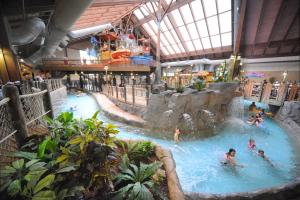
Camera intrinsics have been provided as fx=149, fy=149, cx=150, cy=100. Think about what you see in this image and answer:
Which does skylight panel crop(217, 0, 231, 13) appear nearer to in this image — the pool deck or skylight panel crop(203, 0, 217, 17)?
skylight panel crop(203, 0, 217, 17)

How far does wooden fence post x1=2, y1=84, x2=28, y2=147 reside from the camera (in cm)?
271

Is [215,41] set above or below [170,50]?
above

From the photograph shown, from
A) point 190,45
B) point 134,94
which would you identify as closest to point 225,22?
point 190,45

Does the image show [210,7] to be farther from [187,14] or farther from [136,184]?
[136,184]

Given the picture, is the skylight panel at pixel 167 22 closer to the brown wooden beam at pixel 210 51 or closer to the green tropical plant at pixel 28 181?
the brown wooden beam at pixel 210 51

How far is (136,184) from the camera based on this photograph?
7.54 ft

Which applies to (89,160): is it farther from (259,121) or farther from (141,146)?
(259,121)

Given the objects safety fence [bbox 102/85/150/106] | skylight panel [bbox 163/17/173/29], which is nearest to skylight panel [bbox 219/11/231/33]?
skylight panel [bbox 163/17/173/29]

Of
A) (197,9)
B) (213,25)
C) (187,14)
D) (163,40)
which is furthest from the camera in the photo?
(163,40)

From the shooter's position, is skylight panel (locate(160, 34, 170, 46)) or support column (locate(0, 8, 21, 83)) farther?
skylight panel (locate(160, 34, 170, 46))

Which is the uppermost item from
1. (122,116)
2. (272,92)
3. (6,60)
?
(6,60)

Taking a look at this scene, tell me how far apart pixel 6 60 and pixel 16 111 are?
6500 mm

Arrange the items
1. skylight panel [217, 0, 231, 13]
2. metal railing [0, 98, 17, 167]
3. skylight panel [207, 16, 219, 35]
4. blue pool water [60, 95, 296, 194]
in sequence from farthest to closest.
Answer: skylight panel [207, 16, 219, 35], skylight panel [217, 0, 231, 13], blue pool water [60, 95, 296, 194], metal railing [0, 98, 17, 167]

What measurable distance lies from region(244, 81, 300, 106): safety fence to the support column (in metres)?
15.0
